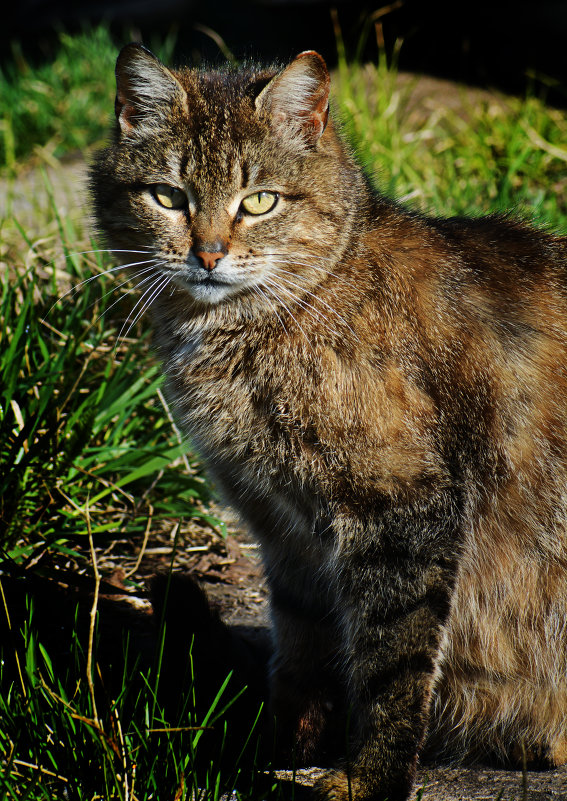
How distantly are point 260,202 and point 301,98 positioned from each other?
1.00 feet

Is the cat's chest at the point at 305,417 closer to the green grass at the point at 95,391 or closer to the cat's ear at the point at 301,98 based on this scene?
the green grass at the point at 95,391

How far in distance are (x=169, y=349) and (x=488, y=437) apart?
93cm

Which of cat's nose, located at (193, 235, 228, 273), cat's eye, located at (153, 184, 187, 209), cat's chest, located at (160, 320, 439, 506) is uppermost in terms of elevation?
cat's eye, located at (153, 184, 187, 209)

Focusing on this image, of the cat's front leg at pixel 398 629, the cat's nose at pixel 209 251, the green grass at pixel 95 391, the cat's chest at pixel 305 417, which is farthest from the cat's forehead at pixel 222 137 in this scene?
the cat's front leg at pixel 398 629

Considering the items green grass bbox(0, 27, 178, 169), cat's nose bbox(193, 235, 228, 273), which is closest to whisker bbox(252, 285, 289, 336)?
cat's nose bbox(193, 235, 228, 273)

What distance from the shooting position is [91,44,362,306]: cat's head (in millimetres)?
2146

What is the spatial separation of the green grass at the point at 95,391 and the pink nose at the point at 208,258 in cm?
53

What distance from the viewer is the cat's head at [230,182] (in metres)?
2.15

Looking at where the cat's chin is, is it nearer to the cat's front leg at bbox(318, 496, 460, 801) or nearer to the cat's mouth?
the cat's mouth

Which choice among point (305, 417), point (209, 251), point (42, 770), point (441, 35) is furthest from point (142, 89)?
point (441, 35)

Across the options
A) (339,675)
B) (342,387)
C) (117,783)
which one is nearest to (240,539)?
(339,675)

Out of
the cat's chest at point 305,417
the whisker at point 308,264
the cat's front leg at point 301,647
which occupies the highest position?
the whisker at point 308,264

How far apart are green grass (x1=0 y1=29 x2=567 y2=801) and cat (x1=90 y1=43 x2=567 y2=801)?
393mm

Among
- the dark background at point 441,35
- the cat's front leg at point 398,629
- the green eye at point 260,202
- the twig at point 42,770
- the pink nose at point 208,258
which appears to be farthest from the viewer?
the dark background at point 441,35
